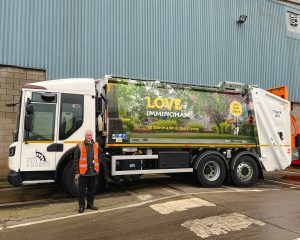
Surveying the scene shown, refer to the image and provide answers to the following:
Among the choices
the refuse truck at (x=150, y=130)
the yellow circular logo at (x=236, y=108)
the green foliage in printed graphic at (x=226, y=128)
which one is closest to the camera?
the refuse truck at (x=150, y=130)

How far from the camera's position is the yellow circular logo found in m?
9.42

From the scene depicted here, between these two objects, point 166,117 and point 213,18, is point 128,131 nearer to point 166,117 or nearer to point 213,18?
point 166,117

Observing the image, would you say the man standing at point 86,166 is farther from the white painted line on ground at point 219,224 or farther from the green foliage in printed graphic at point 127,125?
the white painted line on ground at point 219,224

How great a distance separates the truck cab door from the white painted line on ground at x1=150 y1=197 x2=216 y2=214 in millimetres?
2616

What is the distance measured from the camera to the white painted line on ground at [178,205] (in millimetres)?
6351

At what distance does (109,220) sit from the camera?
577 cm

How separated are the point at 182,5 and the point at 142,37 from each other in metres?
2.82

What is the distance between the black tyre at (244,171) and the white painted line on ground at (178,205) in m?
2.57

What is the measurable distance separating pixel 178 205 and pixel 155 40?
376 inches

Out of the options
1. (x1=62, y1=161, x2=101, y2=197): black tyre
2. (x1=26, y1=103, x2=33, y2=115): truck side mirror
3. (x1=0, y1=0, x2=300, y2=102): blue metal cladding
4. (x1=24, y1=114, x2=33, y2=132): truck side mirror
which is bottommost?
(x1=62, y1=161, x2=101, y2=197): black tyre

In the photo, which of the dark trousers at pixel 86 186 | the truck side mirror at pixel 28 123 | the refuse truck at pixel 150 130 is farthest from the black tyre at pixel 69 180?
the truck side mirror at pixel 28 123

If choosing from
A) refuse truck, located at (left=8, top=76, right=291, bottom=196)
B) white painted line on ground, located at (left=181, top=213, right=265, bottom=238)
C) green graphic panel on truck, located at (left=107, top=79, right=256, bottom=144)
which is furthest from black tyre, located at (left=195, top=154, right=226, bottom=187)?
white painted line on ground, located at (left=181, top=213, right=265, bottom=238)

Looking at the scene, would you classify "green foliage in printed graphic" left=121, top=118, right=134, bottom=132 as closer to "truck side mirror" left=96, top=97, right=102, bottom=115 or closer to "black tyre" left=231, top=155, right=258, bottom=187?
"truck side mirror" left=96, top=97, right=102, bottom=115

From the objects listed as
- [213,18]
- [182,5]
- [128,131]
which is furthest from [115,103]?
[213,18]
